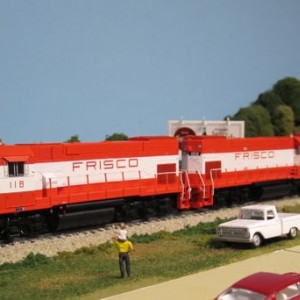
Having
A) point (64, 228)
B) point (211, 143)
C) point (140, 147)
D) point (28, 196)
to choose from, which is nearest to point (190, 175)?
point (211, 143)

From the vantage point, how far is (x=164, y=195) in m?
22.2

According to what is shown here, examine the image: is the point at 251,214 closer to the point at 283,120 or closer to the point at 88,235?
the point at 88,235

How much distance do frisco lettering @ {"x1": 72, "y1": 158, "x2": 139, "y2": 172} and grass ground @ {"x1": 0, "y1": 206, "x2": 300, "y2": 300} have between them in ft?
11.0

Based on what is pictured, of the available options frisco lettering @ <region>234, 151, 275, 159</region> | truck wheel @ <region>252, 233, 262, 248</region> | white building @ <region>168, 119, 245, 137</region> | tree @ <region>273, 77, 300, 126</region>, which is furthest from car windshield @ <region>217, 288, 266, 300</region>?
tree @ <region>273, 77, 300, 126</region>

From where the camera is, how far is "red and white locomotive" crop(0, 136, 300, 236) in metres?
17.5

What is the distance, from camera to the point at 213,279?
12.3 meters

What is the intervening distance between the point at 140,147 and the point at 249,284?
12.5 m

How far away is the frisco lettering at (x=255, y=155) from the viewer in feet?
84.3

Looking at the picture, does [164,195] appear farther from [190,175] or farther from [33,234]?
[33,234]

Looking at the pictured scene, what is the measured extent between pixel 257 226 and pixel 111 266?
4910 mm

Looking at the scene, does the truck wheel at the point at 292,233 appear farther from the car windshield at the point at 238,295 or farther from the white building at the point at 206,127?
the white building at the point at 206,127

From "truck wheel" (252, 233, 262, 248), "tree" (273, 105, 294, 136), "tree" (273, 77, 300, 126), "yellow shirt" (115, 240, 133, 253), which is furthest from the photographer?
"tree" (273, 77, 300, 126)

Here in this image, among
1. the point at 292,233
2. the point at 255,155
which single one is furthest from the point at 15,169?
the point at 255,155

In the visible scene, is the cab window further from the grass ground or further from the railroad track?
the grass ground
